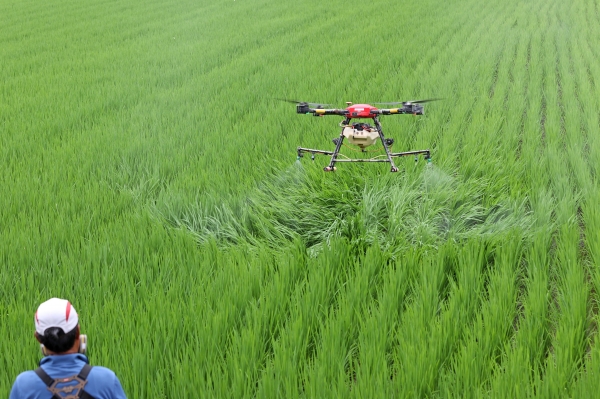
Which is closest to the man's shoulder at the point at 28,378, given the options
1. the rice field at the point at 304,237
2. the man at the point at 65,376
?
the man at the point at 65,376

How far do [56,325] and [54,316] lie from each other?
0.9 inches

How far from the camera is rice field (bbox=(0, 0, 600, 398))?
2.22 metres

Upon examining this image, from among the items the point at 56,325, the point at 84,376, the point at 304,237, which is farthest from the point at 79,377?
the point at 304,237

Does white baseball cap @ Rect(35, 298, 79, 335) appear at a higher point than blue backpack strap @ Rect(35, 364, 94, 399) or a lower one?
higher

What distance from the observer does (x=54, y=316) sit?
1.22m

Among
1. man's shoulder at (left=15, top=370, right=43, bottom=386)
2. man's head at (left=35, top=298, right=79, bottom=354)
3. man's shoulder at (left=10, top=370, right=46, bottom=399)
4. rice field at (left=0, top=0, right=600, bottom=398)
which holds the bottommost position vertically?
rice field at (left=0, top=0, right=600, bottom=398)

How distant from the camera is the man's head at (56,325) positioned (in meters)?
1.22

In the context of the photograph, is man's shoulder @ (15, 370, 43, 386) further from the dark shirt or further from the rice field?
the rice field

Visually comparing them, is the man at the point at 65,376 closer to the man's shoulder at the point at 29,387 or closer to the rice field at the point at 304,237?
the man's shoulder at the point at 29,387

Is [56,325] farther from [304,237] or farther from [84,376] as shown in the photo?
[304,237]

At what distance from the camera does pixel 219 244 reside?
130 inches

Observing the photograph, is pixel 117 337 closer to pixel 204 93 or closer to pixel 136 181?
pixel 136 181

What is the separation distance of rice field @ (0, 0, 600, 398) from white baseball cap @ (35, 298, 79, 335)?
0.90 meters

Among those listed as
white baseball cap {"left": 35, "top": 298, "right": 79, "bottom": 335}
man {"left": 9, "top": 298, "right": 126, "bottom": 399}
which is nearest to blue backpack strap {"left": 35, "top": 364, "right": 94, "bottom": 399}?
man {"left": 9, "top": 298, "right": 126, "bottom": 399}
